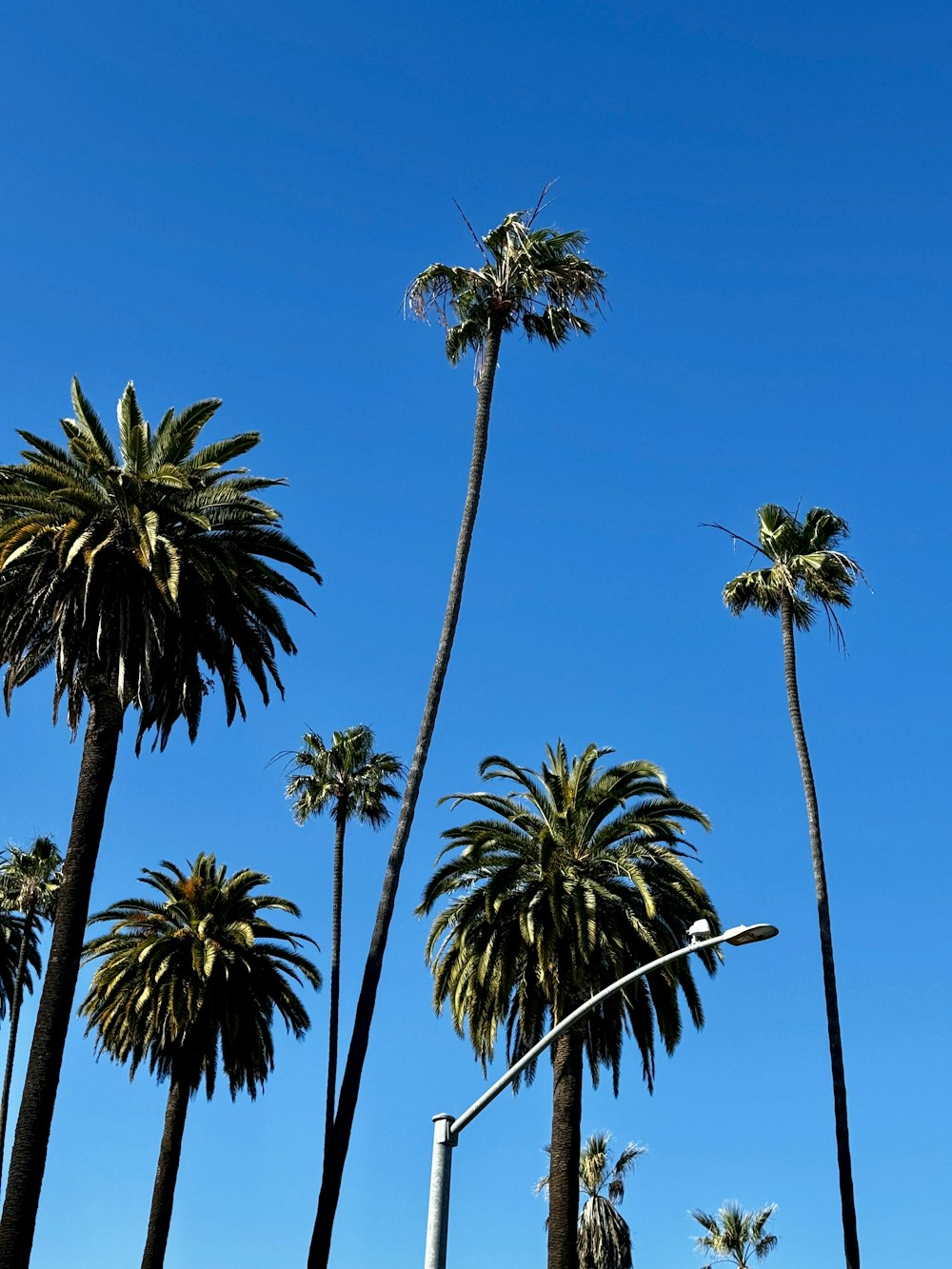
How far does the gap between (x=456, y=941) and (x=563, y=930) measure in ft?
10.6

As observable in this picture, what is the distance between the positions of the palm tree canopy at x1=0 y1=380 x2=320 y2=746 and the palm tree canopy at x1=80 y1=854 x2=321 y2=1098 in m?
12.9

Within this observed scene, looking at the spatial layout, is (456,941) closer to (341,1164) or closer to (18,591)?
(341,1164)

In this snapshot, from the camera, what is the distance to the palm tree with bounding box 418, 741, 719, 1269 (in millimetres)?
34312

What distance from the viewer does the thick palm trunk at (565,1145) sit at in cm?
3284

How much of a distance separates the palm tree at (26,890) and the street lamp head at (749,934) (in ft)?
160

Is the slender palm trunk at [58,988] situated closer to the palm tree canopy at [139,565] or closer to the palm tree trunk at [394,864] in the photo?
the palm tree canopy at [139,565]

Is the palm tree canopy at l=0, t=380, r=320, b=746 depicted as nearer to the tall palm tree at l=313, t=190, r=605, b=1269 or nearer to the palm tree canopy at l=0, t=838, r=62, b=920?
the tall palm tree at l=313, t=190, r=605, b=1269

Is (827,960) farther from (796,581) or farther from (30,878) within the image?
(30,878)

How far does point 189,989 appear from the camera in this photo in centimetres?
4219

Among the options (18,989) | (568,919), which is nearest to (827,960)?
(568,919)

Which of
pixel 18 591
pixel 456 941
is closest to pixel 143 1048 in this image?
pixel 456 941

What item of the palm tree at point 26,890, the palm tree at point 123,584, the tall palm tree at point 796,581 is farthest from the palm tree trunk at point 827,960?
the palm tree at point 26,890

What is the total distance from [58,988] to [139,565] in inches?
315

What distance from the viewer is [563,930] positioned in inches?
1350
